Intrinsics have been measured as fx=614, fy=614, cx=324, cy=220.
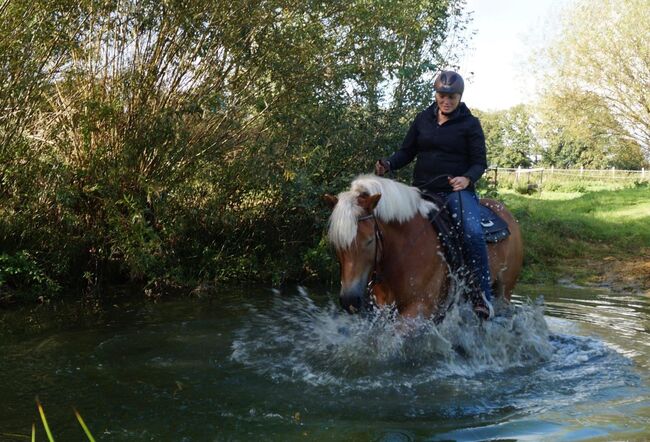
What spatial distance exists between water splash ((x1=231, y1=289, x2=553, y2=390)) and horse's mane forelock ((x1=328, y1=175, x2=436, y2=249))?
0.83 metres

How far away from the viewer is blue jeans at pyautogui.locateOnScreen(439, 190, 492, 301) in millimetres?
5535

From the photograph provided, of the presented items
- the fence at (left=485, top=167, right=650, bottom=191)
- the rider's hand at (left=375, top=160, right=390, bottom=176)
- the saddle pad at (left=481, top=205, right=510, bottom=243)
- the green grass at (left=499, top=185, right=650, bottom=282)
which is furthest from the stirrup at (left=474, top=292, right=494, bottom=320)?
the fence at (left=485, top=167, right=650, bottom=191)

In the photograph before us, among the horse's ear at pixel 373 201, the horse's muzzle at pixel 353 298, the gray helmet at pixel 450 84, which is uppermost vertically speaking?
the gray helmet at pixel 450 84

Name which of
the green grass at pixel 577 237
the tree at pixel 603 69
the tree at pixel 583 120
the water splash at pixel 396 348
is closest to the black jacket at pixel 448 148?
the water splash at pixel 396 348

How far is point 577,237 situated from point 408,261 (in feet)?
36.6

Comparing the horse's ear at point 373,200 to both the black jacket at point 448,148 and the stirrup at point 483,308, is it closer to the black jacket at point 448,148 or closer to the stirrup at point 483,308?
the black jacket at point 448,148

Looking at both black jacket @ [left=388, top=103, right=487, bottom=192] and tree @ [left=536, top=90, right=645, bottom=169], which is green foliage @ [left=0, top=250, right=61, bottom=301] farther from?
tree @ [left=536, top=90, right=645, bottom=169]

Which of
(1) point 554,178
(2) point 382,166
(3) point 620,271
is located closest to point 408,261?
(2) point 382,166

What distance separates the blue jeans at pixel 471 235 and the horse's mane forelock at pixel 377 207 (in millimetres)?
242

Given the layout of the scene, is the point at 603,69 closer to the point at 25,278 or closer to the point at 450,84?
the point at 450,84

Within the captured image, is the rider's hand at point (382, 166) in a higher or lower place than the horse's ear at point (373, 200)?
higher

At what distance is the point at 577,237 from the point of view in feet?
49.1

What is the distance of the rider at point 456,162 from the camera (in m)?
5.57

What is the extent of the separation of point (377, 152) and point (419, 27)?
7.04 ft
